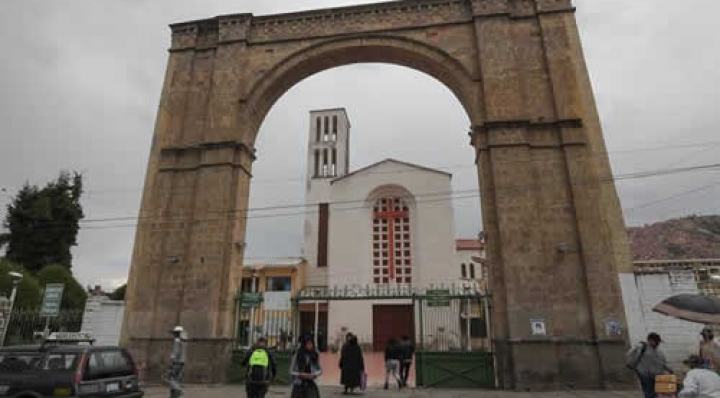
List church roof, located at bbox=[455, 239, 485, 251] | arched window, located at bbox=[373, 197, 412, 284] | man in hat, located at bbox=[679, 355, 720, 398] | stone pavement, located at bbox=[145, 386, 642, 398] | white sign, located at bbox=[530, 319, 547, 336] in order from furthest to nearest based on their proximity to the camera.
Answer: church roof, located at bbox=[455, 239, 485, 251] < arched window, located at bbox=[373, 197, 412, 284] < white sign, located at bbox=[530, 319, 547, 336] < stone pavement, located at bbox=[145, 386, 642, 398] < man in hat, located at bbox=[679, 355, 720, 398]

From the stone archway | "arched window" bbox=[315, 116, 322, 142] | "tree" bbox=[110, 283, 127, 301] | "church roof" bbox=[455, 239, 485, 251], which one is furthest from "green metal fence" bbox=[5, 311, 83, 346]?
"church roof" bbox=[455, 239, 485, 251]

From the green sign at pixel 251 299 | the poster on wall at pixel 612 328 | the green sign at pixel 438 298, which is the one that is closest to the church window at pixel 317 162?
the green sign at pixel 251 299

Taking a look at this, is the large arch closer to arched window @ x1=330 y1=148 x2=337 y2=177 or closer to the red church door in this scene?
the red church door

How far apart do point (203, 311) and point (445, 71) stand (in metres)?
9.96

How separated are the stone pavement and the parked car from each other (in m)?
2.62

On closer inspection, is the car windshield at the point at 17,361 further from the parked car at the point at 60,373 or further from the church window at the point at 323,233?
the church window at the point at 323,233

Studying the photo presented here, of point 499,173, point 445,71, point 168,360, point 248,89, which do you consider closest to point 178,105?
point 248,89

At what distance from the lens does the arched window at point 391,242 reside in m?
25.8

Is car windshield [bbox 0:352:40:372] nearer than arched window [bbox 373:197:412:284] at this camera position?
Yes

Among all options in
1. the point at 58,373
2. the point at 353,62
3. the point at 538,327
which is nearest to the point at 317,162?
the point at 353,62

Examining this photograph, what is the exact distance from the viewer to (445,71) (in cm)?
1189

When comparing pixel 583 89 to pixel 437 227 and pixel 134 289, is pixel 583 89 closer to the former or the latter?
pixel 134 289

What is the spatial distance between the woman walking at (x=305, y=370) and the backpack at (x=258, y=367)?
2.08 ft

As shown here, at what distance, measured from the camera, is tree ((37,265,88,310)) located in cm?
1714
